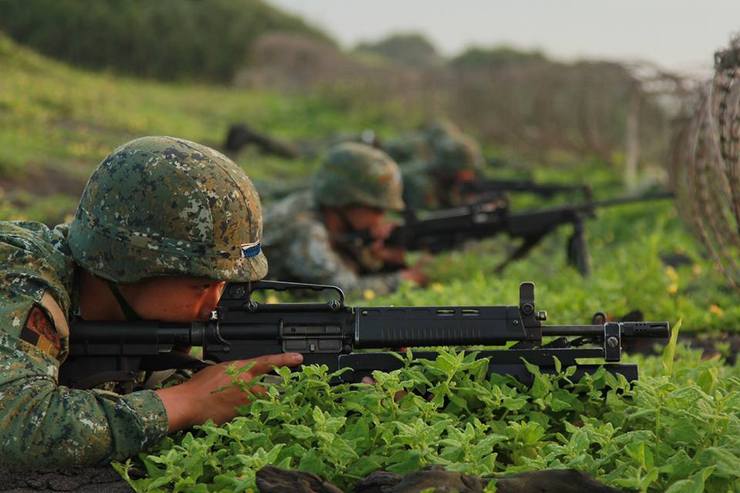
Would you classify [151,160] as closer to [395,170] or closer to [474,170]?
[395,170]

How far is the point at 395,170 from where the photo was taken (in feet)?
26.7

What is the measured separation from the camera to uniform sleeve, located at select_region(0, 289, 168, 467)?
296cm

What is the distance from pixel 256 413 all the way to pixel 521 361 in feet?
3.16

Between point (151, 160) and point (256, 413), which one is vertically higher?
point (151, 160)

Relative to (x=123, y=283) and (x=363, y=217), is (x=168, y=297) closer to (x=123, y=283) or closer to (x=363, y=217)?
(x=123, y=283)

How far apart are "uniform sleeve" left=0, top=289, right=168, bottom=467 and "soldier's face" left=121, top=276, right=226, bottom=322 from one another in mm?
364

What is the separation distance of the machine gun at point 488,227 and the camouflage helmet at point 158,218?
4977 mm

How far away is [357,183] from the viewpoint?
786 centimetres

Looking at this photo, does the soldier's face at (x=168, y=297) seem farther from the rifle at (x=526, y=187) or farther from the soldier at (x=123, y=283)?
the rifle at (x=526, y=187)

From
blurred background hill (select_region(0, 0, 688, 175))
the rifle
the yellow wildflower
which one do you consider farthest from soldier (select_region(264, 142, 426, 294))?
blurred background hill (select_region(0, 0, 688, 175))

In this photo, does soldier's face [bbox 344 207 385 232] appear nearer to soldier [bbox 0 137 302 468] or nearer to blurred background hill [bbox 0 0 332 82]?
soldier [bbox 0 137 302 468]

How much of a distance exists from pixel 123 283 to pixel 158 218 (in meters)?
0.27

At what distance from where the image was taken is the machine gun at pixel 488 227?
27.2 feet

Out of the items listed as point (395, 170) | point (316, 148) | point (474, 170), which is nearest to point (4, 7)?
point (316, 148)
